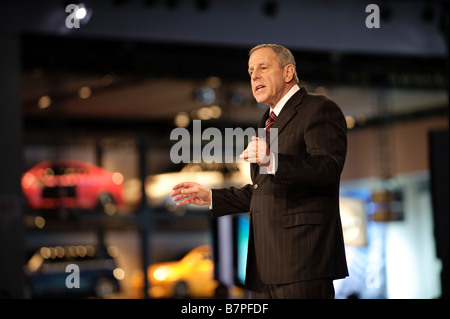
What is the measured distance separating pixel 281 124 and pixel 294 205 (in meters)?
0.26

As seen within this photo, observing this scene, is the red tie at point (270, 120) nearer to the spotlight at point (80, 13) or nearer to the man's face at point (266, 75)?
the man's face at point (266, 75)

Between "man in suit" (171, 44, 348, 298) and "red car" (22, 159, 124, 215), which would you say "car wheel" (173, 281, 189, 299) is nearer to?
"red car" (22, 159, 124, 215)

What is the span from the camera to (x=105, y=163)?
694 inches

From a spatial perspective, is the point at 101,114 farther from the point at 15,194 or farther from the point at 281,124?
the point at 281,124

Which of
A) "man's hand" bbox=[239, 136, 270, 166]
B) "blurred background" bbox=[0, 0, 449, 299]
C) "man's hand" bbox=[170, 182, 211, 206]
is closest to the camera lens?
"man's hand" bbox=[239, 136, 270, 166]

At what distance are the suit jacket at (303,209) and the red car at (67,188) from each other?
9.45 meters

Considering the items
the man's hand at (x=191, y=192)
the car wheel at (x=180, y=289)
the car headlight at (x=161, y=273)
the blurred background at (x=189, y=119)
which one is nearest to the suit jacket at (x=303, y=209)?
the man's hand at (x=191, y=192)

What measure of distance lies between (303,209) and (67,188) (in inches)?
405

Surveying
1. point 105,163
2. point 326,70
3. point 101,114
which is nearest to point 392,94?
point 326,70

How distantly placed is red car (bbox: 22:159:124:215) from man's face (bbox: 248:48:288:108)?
31.0 ft

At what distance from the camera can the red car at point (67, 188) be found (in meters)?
11.8

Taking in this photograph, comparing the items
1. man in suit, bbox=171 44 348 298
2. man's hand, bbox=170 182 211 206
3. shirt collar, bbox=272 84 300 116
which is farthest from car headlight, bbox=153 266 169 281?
shirt collar, bbox=272 84 300 116

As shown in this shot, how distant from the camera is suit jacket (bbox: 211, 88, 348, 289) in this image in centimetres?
225
